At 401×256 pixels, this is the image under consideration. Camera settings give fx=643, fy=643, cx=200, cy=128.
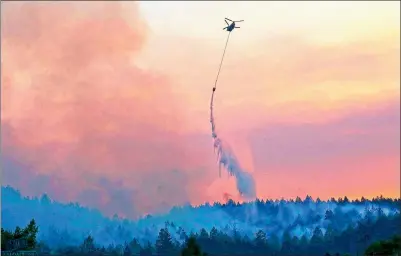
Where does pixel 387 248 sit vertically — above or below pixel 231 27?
below

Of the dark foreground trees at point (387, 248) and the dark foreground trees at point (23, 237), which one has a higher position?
the dark foreground trees at point (23, 237)

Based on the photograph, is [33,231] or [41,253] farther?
[41,253]

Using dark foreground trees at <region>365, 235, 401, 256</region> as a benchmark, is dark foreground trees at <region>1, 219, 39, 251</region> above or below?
above

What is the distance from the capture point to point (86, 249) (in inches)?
7426

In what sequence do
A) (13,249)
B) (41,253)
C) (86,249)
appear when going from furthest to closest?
(86,249) → (41,253) → (13,249)

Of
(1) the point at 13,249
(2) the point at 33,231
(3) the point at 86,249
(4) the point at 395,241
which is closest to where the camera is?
(1) the point at 13,249

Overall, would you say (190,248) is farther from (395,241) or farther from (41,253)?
(41,253)

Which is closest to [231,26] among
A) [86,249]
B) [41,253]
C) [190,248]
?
[190,248]

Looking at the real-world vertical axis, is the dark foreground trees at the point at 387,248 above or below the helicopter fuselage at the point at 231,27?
below

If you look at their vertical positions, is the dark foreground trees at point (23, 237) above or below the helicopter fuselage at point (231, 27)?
below

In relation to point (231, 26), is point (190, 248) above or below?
below

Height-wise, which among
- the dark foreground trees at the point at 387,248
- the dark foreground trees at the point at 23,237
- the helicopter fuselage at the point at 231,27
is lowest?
the dark foreground trees at the point at 387,248

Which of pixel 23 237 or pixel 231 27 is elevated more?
pixel 231 27

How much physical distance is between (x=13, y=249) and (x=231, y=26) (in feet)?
124
